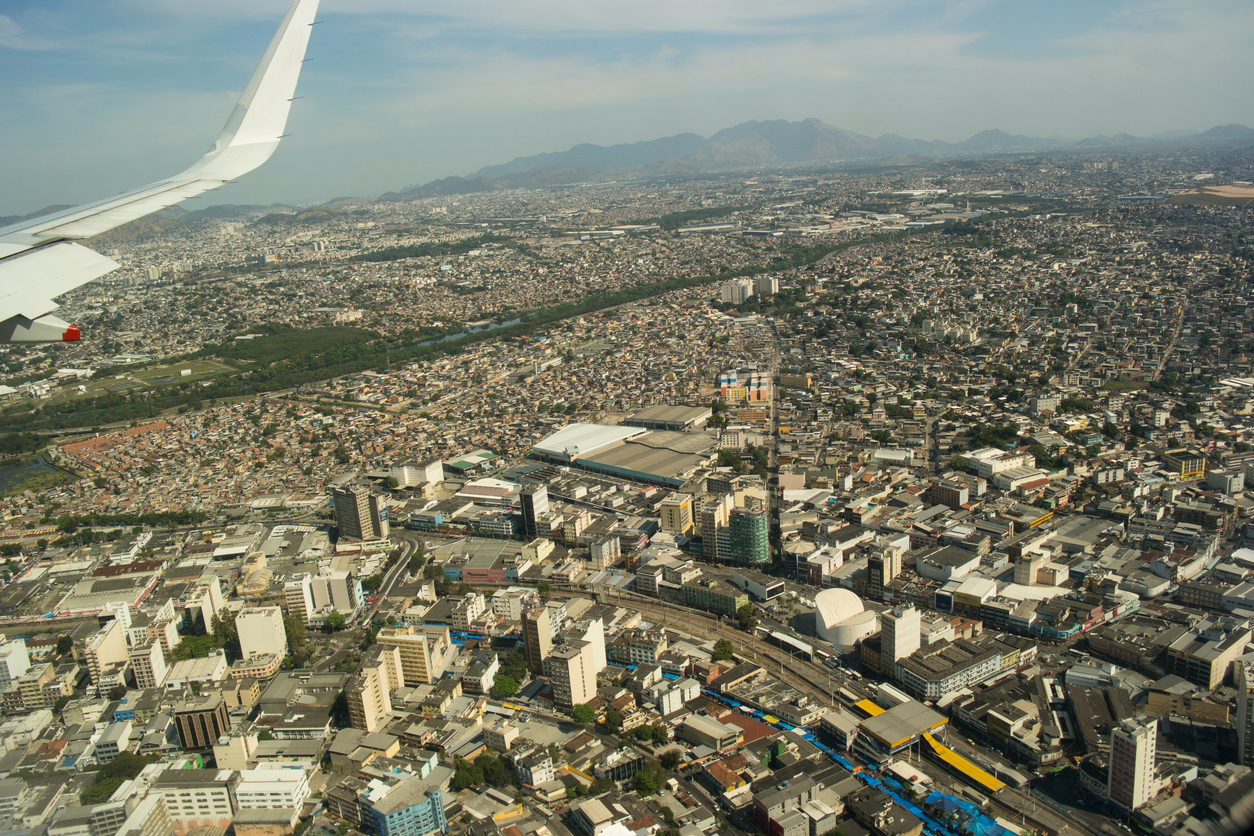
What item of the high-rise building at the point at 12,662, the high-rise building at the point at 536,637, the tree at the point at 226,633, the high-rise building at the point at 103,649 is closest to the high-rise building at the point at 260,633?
the tree at the point at 226,633

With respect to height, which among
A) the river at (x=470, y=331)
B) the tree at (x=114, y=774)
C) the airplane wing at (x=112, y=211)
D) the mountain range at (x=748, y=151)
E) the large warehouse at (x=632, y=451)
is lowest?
the tree at (x=114, y=774)

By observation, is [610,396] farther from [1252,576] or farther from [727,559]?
[1252,576]

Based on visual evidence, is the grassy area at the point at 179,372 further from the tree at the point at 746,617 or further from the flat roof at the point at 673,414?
the tree at the point at 746,617

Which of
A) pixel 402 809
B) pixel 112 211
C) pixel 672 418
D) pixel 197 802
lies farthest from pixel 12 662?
pixel 672 418

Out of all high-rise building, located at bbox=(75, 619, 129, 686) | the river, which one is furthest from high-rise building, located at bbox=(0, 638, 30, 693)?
the river

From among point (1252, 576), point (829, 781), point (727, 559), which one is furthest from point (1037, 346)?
point (829, 781)

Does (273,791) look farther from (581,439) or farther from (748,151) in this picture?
(748,151)
